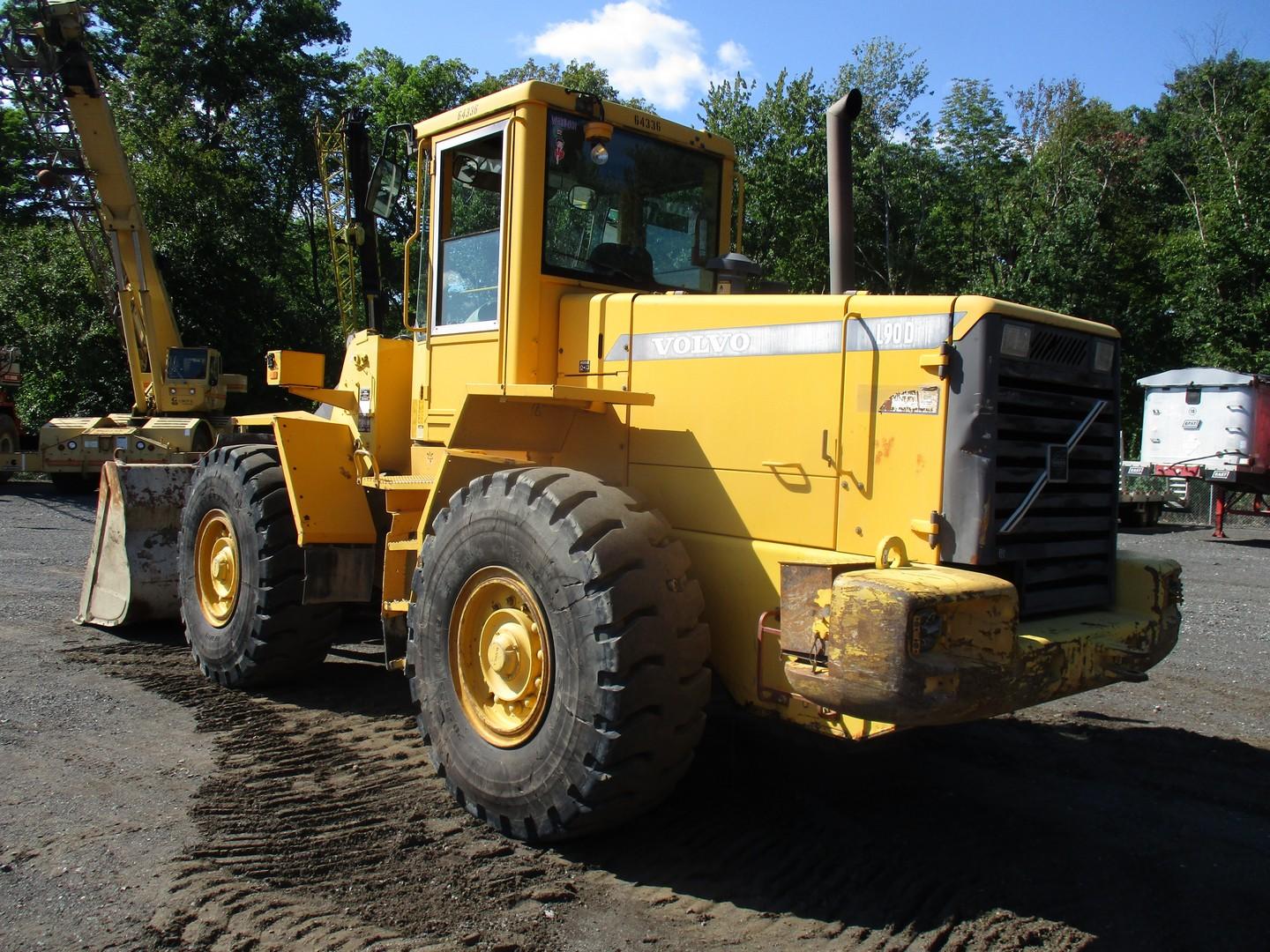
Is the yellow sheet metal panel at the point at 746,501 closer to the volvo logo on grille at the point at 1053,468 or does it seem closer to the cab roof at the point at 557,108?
the volvo logo on grille at the point at 1053,468

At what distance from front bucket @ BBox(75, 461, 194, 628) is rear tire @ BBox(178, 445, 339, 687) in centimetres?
107

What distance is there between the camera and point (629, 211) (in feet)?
17.2

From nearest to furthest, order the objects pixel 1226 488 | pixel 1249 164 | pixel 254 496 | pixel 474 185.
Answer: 1. pixel 474 185
2. pixel 254 496
3. pixel 1226 488
4. pixel 1249 164

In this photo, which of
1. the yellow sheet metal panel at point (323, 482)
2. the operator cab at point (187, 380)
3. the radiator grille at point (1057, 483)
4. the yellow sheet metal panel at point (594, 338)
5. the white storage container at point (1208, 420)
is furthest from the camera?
the white storage container at point (1208, 420)

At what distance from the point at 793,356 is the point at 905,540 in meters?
0.90

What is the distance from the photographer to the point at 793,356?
13.6 feet

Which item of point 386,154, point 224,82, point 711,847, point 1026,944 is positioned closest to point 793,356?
point 711,847

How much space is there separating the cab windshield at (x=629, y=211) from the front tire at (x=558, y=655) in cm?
144

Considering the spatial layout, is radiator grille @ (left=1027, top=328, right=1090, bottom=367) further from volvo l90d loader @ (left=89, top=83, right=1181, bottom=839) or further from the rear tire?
the rear tire

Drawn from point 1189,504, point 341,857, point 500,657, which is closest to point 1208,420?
point 1189,504

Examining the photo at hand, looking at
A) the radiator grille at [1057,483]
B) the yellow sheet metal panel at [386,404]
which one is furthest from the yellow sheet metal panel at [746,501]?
the yellow sheet metal panel at [386,404]

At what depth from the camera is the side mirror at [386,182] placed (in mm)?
5477

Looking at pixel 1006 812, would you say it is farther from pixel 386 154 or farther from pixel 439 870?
pixel 386 154

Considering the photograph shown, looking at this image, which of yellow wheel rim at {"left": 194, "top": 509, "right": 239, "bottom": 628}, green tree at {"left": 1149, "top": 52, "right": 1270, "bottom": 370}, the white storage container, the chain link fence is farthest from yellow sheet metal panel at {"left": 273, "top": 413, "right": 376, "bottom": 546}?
green tree at {"left": 1149, "top": 52, "right": 1270, "bottom": 370}
